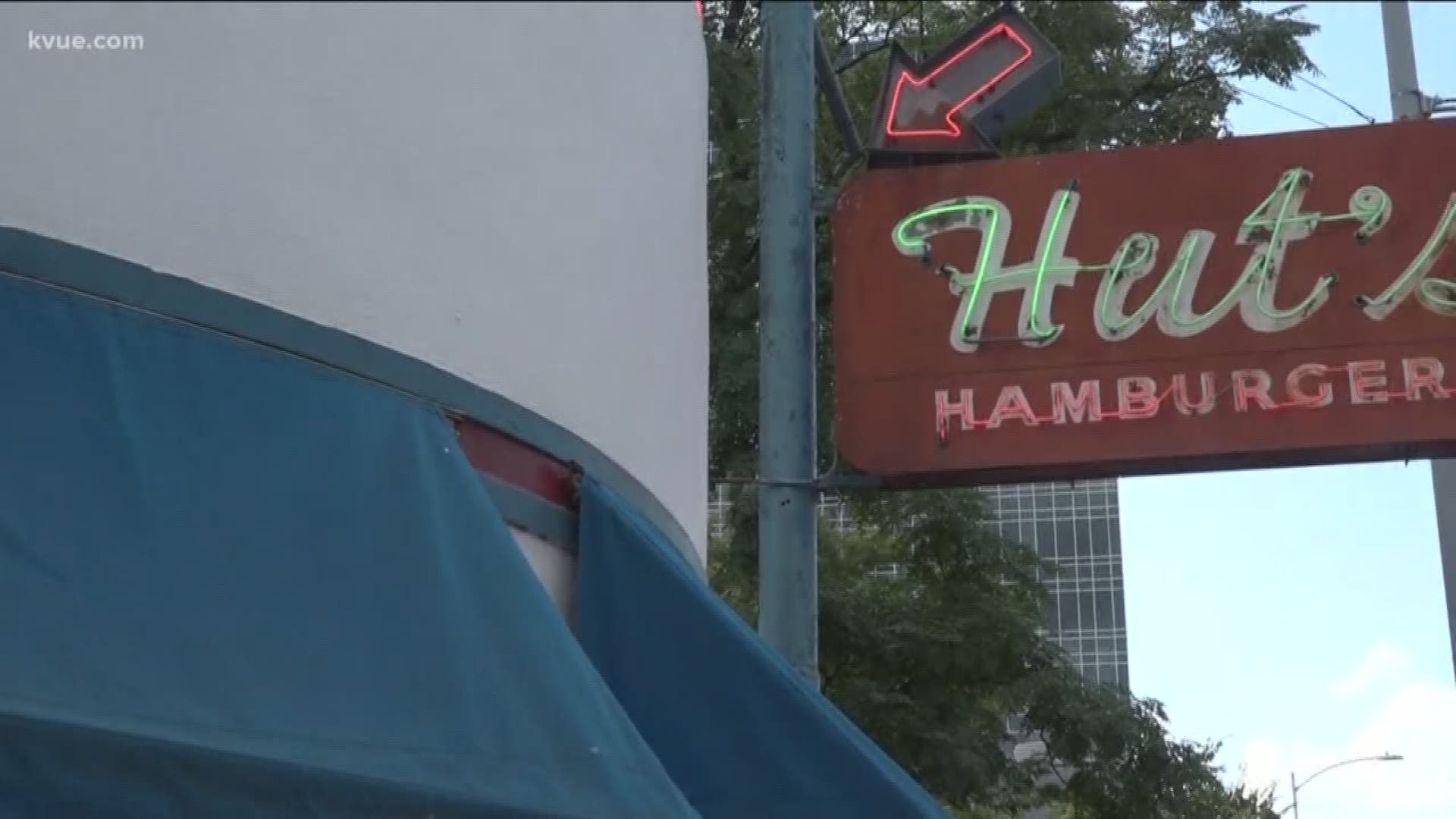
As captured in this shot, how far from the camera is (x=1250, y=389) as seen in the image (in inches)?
278

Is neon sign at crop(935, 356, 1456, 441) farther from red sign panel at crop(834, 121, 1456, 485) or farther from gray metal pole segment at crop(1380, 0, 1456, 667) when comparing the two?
gray metal pole segment at crop(1380, 0, 1456, 667)

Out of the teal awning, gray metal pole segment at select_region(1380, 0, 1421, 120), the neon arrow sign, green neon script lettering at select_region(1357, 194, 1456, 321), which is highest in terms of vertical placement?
gray metal pole segment at select_region(1380, 0, 1421, 120)

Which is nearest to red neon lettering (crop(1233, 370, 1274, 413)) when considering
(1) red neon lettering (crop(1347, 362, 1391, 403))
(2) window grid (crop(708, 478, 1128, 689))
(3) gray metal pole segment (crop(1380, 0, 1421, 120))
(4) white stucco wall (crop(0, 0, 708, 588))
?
(1) red neon lettering (crop(1347, 362, 1391, 403))

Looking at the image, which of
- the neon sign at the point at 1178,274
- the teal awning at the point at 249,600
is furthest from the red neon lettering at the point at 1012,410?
the teal awning at the point at 249,600

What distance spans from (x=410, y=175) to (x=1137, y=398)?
141 inches

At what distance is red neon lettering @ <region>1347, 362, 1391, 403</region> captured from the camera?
6.94 metres

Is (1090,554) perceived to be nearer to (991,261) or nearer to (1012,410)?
(991,261)

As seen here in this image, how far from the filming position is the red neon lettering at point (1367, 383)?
22.8 ft

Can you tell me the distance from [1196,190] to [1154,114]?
5.30 metres

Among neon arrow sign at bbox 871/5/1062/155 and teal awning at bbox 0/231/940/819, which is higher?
neon arrow sign at bbox 871/5/1062/155

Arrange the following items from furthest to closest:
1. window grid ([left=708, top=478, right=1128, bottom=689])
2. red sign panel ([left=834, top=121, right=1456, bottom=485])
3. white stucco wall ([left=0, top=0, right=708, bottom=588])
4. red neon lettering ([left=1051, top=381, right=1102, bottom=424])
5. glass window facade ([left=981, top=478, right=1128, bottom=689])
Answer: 1. glass window facade ([left=981, top=478, right=1128, bottom=689])
2. window grid ([left=708, top=478, right=1128, bottom=689])
3. red neon lettering ([left=1051, top=381, right=1102, bottom=424])
4. red sign panel ([left=834, top=121, right=1456, bottom=485])
5. white stucco wall ([left=0, top=0, right=708, bottom=588])

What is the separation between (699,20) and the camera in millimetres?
6547

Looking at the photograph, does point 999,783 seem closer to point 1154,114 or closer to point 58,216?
point 1154,114

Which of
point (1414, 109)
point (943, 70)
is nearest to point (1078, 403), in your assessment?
point (943, 70)
